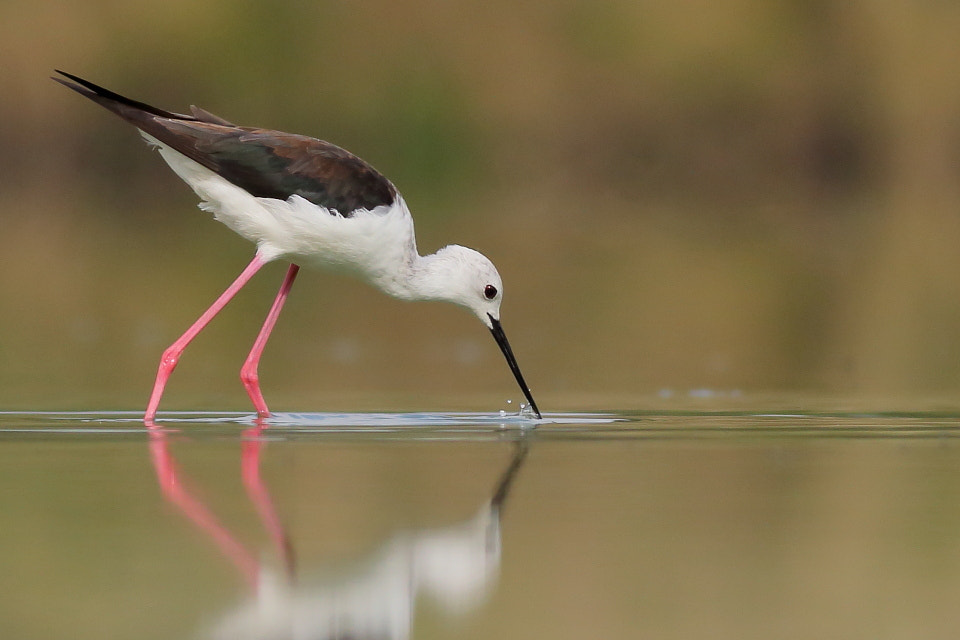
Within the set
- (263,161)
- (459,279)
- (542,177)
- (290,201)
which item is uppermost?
(263,161)

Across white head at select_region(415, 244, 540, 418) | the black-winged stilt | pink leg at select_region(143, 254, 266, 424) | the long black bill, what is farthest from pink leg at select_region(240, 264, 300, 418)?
the long black bill

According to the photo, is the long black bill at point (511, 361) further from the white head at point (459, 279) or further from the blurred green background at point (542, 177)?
the blurred green background at point (542, 177)

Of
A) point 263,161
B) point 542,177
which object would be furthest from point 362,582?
point 542,177

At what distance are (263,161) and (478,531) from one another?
3.45m

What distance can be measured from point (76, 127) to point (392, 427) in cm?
2084

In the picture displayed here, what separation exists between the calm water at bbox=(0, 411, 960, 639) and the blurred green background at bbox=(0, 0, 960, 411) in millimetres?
2804

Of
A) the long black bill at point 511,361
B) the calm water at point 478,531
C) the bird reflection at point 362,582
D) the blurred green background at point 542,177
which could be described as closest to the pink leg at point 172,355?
the calm water at point 478,531

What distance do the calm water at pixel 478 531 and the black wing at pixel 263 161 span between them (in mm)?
1264

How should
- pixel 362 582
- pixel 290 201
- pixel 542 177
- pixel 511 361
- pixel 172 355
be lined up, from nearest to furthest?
pixel 362 582 < pixel 290 201 < pixel 172 355 < pixel 511 361 < pixel 542 177

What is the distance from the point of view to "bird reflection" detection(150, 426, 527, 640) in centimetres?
420

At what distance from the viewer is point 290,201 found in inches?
319

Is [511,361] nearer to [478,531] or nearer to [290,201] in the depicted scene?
[290,201]

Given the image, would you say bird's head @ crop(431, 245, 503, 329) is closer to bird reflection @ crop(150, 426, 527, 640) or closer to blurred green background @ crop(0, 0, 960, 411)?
blurred green background @ crop(0, 0, 960, 411)

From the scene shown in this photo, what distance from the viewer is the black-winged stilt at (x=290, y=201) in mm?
8117
